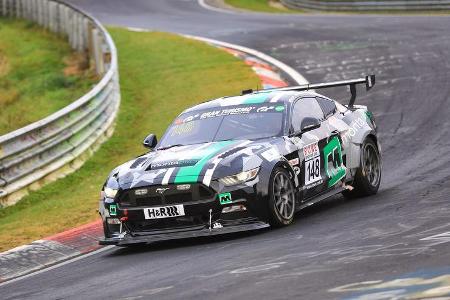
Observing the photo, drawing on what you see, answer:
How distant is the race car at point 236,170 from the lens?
1038cm

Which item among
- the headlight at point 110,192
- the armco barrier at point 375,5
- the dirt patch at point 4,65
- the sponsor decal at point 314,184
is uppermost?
the armco barrier at point 375,5

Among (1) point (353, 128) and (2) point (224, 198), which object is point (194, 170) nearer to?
(2) point (224, 198)

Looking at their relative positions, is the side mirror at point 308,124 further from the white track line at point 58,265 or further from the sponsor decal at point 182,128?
the white track line at point 58,265

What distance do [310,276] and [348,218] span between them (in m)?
3.21

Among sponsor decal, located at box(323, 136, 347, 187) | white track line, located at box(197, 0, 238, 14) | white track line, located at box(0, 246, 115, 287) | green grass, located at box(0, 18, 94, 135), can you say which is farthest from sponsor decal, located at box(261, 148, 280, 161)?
white track line, located at box(197, 0, 238, 14)

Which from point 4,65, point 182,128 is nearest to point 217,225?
point 182,128

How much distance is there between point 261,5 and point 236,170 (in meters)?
34.2

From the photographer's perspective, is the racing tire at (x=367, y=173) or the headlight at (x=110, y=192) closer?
the headlight at (x=110, y=192)

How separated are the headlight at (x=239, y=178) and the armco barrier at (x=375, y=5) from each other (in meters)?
26.6

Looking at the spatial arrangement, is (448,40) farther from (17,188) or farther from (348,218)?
(348,218)

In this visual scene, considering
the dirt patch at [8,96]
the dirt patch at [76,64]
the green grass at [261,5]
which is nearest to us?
the dirt patch at [8,96]

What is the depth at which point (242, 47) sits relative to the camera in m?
28.4

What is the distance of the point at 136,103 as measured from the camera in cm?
2269

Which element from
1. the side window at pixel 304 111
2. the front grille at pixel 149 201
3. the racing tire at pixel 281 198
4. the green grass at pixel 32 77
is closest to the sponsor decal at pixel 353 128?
the side window at pixel 304 111
